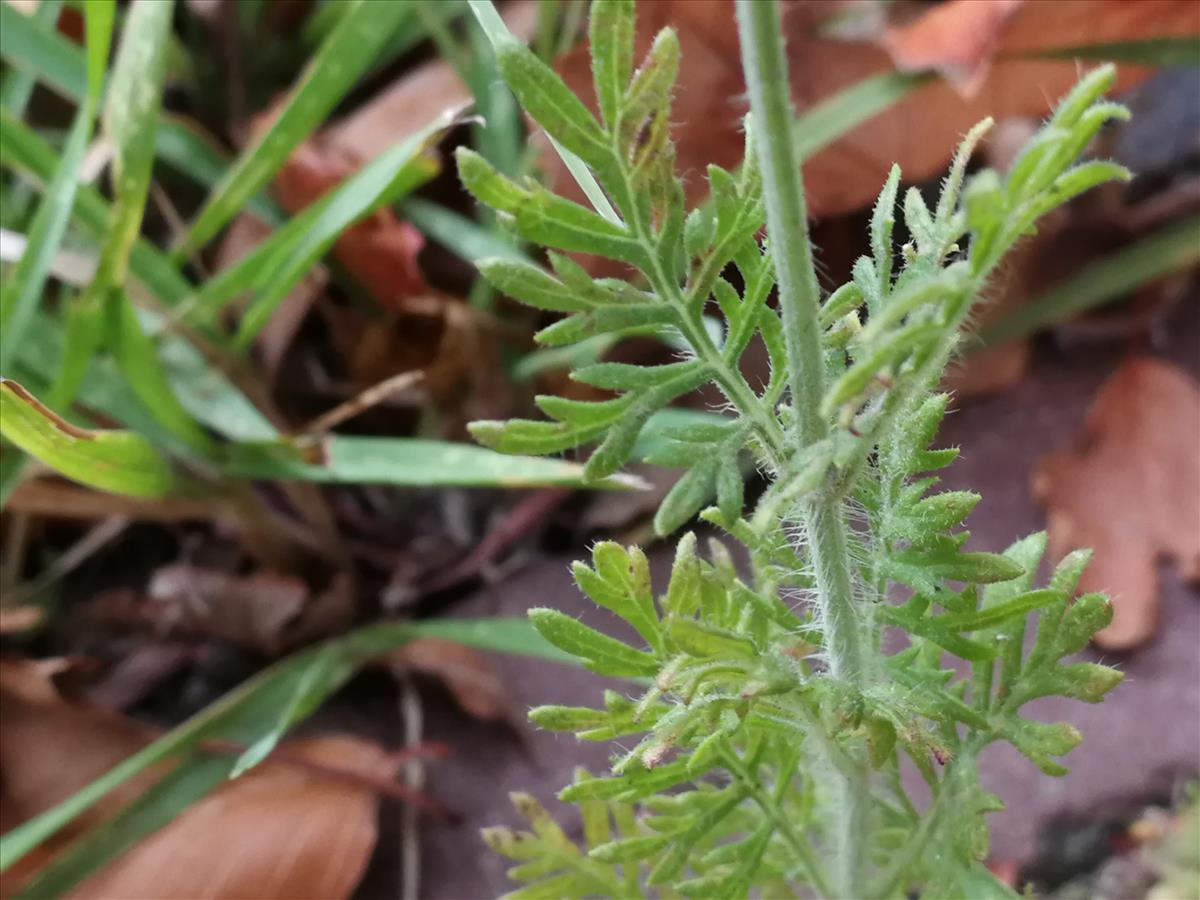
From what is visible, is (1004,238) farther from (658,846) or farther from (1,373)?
(1,373)

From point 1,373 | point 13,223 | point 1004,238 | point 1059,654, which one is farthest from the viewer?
point 13,223

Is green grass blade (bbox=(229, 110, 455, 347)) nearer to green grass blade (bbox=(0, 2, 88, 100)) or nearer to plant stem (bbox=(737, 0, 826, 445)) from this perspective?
green grass blade (bbox=(0, 2, 88, 100))

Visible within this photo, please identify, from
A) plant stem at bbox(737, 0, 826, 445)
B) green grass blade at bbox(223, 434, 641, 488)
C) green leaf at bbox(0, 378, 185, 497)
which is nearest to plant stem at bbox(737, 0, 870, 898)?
plant stem at bbox(737, 0, 826, 445)

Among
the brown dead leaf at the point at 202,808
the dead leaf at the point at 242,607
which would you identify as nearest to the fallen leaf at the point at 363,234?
the dead leaf at the point at 242,607

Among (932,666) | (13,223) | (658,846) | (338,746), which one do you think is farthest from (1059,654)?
(13,223)

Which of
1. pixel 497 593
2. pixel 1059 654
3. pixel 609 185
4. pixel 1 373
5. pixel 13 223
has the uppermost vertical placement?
pixel 13 223

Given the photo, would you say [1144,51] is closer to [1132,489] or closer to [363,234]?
[1132,489]

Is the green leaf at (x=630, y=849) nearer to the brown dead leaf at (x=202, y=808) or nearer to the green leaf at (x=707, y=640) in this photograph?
the green leaf at (x=707, y=640)
